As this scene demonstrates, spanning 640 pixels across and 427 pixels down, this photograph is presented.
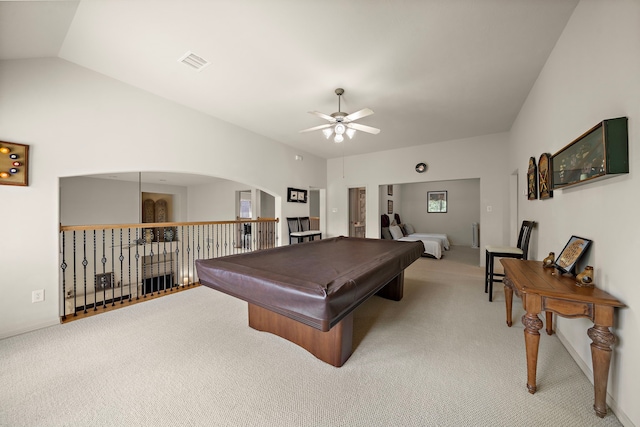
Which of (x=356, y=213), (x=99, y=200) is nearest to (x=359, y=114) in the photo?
(x=356, y=213)

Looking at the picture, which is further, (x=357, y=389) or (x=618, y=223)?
(x=357, y=389)

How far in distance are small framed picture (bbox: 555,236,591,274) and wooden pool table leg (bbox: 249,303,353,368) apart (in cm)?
158

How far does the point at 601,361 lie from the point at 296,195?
5.06 metres

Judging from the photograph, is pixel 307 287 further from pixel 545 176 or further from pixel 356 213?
pixel 356 213

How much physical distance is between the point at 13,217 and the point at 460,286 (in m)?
5.29

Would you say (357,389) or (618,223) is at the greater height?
(618,223)

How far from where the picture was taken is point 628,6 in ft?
4.06

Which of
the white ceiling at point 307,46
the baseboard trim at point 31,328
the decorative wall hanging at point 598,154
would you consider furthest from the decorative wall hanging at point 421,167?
the baseboard trim at point 31,328

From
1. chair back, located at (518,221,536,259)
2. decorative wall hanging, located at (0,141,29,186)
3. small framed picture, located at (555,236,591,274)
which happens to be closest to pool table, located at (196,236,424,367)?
small framed picture, located at (555,236,591,274)

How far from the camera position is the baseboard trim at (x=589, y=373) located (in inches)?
49.0

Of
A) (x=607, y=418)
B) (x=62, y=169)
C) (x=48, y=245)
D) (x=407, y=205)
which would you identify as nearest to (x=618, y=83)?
(x=607, y=418)

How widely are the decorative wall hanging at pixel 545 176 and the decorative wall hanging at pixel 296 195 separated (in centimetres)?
427

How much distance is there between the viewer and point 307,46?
7.20 ft

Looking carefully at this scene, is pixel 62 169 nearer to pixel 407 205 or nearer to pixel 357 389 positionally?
pixel 357 389
